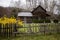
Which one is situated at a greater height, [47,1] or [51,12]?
[47,1]

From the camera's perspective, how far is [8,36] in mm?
14086

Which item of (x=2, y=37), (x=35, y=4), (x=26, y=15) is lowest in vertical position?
(x=2, y=37)

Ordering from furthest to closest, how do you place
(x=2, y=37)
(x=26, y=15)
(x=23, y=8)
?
(x=23, y=8) < (x=26, y=15) < (x=2, y=37)

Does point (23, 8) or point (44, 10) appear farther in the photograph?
point (23, 8)

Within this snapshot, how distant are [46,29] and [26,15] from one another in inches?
1010

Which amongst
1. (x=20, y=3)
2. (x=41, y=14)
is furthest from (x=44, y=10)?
(x=20, y=3)

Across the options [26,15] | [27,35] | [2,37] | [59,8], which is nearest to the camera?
[2,37]

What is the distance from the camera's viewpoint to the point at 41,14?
39594 millimetres

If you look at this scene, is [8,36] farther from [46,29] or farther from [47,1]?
[47,1]

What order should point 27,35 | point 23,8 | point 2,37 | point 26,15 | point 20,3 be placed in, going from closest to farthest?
point 2,37, point 27,35, point 26,15, point 20,3, point 23,8

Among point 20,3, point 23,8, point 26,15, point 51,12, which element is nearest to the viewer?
point 51,12

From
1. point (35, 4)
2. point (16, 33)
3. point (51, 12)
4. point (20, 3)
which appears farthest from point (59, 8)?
point (16, 33)

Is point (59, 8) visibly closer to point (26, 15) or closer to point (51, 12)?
point (51, 12)

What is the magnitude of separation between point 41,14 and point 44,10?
4.43 feet
